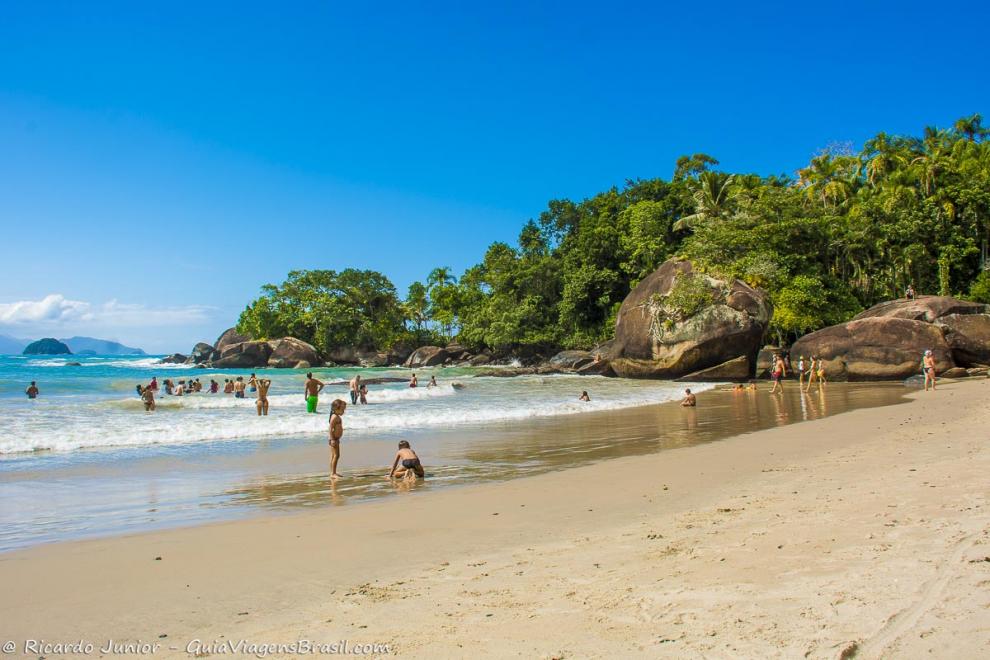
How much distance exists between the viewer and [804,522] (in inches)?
193

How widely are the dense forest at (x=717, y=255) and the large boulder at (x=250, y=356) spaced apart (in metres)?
3.47

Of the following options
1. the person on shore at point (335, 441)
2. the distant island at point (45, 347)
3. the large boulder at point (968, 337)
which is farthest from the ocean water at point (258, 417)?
the distant island at point (45, 347)

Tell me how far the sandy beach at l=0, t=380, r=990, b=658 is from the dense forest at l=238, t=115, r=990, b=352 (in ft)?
90.1

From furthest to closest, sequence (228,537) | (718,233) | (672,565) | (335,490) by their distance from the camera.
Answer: (718,233), (335,490), (228,537), (672,565)

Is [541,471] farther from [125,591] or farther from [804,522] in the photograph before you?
[125,591]

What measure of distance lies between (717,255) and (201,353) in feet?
191

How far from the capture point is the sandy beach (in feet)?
9.92

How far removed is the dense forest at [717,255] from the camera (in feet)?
108

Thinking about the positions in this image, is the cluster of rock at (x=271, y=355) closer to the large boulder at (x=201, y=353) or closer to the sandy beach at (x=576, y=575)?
the large boulder at (x=201, y=353)

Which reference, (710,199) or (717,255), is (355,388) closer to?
(717,255)

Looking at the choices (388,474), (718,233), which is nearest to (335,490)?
(388,474)

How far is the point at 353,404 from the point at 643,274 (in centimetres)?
2770

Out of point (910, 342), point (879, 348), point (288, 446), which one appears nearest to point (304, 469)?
point (288, 446)

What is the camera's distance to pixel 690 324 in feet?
97.9
